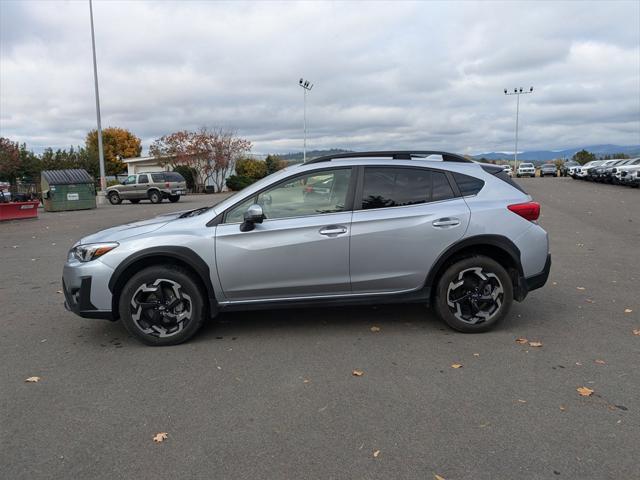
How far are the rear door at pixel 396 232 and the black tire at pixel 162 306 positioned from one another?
1.53 m

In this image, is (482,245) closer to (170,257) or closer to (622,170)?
(170,257)

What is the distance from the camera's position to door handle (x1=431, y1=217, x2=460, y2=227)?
191 inches

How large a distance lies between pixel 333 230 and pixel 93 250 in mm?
2245

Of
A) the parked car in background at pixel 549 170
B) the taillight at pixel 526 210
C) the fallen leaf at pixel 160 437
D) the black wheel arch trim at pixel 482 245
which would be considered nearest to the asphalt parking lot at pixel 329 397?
the fallen leaf at pixel 160 437

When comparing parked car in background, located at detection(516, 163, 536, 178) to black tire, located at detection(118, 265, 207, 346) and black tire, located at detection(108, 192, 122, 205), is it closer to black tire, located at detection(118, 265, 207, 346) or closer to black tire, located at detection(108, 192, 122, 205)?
black tire, located at detection(108, 192, 122, 205)

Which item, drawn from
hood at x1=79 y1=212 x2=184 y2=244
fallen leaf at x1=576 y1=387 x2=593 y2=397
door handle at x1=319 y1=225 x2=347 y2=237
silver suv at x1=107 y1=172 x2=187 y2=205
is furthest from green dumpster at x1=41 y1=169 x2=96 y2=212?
fallen leaf at x1=576 y1=387 x2=593 y2=397

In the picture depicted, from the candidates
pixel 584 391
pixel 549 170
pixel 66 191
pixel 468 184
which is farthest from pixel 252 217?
pixel 549 170

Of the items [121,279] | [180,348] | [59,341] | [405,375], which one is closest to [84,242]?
[121,279]

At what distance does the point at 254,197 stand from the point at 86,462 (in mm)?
2654

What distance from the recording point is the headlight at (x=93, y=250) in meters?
4.71

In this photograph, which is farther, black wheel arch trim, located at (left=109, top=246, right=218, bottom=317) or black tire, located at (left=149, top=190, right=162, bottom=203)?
black tire, located at (left=149, top=190, right=162, bottom=203)

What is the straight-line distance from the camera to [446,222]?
4.86 m

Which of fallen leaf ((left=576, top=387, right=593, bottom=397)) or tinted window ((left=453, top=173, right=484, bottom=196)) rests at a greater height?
tinted window ((left=453, top=173, right=484, bottom=196))

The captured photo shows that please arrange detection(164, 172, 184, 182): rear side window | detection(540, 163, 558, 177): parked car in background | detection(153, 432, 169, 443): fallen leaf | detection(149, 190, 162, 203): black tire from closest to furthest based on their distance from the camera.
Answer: detection(153, 432, 169, 443): fallen leaf
detection(149, 190, 162, 203): black tire
detection(164, 172, 184, 182): rear side window
detection(540, 163, 558, 177): parked car in background
